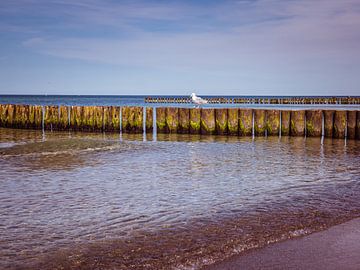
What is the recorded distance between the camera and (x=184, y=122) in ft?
59.1

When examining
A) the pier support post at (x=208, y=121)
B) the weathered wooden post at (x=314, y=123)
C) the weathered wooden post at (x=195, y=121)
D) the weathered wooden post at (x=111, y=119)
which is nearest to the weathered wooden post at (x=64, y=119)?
the weathered wooden post at (x=111, y=119)

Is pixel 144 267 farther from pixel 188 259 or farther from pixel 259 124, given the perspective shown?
pixel 259 124

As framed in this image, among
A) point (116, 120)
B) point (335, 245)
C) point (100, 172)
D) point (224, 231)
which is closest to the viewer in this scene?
point (335, 245)

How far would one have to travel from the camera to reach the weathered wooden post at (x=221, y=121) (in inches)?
682

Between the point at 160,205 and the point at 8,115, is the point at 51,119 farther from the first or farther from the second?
the point at 160,205

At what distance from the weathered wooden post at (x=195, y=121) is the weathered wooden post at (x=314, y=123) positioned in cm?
441

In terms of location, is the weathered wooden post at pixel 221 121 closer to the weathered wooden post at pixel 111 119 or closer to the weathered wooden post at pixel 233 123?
the weathered wooden post at pixel 233 123

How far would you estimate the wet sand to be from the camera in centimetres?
354

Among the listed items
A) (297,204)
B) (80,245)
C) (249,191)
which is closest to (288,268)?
(80,245)

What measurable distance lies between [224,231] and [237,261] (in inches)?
33.0

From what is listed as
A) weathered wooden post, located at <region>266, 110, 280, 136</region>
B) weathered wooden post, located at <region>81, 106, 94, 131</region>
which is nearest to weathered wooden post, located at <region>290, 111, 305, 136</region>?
weathered wooden post, located at <region>266, 110, 280, 136</region>

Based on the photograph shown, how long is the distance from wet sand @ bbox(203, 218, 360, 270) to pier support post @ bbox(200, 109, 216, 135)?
13161mm

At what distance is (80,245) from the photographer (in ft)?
13.3

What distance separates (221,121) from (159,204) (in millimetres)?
11966
